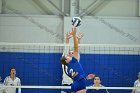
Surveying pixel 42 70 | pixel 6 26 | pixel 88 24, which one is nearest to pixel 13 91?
pixel 42 70

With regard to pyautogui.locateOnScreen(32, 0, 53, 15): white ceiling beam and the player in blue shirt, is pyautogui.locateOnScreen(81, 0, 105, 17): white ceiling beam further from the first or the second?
the player in blue shirt

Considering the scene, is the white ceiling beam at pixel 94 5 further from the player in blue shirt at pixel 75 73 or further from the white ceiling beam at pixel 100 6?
the player in blue shirt at pixel 75 73

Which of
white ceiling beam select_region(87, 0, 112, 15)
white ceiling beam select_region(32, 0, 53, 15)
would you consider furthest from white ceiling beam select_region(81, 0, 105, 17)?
white ceiling beam select_region(32, 0, 53, 15)

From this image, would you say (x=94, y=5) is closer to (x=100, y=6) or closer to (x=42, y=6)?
(x=100, y=6)

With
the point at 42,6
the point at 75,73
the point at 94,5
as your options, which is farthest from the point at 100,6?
the point at 75,73

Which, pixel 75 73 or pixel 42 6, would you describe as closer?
pixel 75 73

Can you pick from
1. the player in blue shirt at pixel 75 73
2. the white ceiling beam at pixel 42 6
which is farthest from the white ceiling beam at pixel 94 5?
the player in blue shirt at pixel 75 73

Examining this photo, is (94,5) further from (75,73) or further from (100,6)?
(75,73)

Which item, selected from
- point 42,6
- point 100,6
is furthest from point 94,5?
point 42,6

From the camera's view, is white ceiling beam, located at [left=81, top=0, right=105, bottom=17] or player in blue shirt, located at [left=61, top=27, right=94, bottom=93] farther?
white ceiling beam, located at [left=81, top=0, right=105, bottom=17]

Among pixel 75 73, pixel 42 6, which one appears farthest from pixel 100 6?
pixel 75 73

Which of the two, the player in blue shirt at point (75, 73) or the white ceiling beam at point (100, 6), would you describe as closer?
the player in blue shirt at point (75, 73)

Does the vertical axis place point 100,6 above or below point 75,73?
above

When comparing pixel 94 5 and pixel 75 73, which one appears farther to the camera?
pixel 94 5
